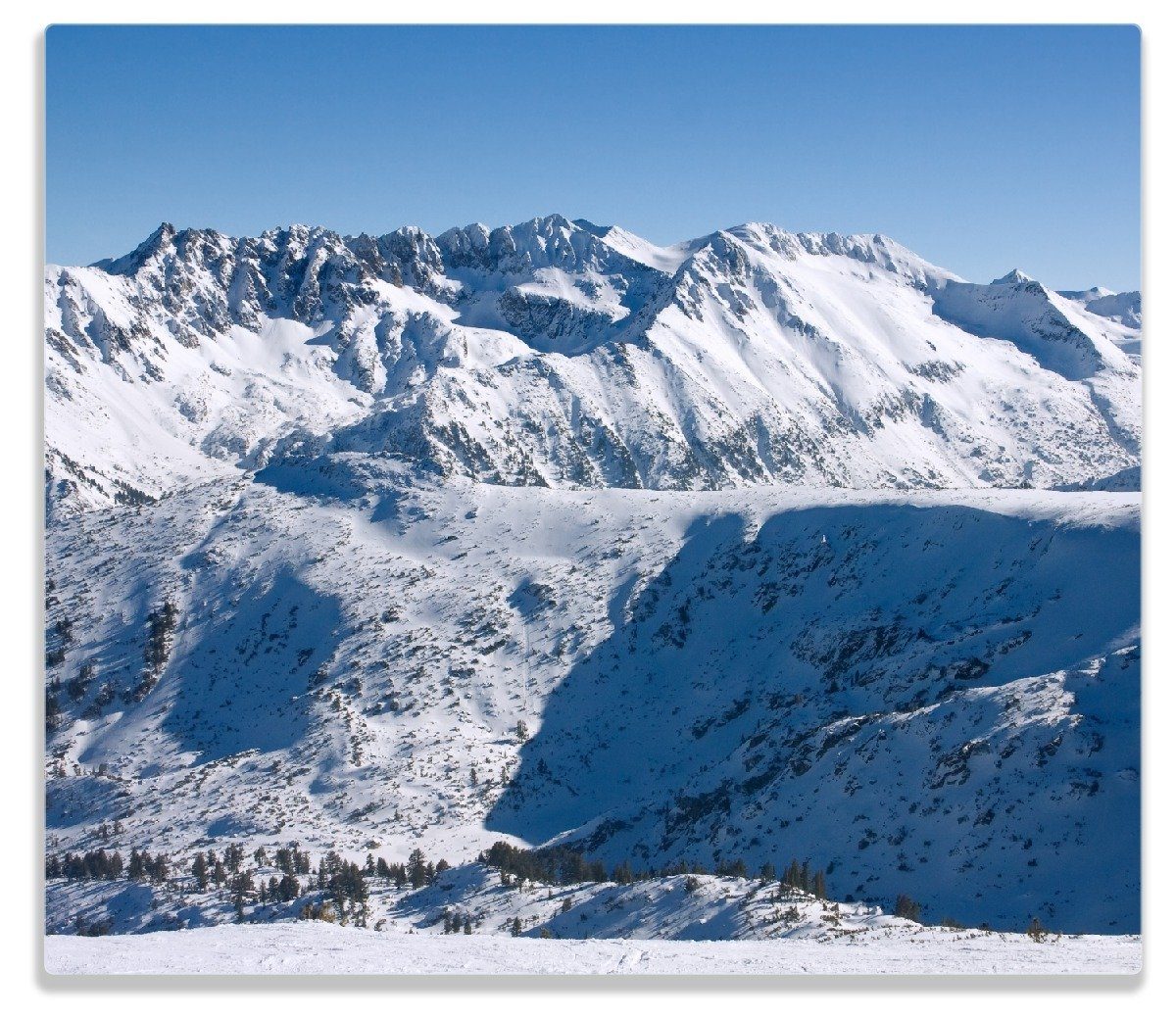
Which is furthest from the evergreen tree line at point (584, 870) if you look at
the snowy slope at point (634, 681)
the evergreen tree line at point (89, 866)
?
the evergreen tree line at point (89, 866)

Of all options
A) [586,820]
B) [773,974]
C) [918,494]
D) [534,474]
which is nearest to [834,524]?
[918,494]

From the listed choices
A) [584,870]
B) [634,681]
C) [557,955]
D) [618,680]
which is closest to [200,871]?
[584,870]

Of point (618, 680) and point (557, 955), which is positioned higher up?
point (618, 680)

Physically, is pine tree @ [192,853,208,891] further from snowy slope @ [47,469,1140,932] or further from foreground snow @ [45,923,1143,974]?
foreground snow @ [45,923,1143,974]

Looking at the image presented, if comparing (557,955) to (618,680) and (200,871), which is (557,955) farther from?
(618,680)

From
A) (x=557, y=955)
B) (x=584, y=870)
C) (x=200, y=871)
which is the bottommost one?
(x=200, y=871)

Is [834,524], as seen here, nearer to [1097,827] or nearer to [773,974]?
[1097,827]

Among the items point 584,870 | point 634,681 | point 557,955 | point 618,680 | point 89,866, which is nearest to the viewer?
point 557,955

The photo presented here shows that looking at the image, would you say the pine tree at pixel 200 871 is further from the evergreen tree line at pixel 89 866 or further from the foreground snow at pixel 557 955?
the foreground snow at pixel 557 955
